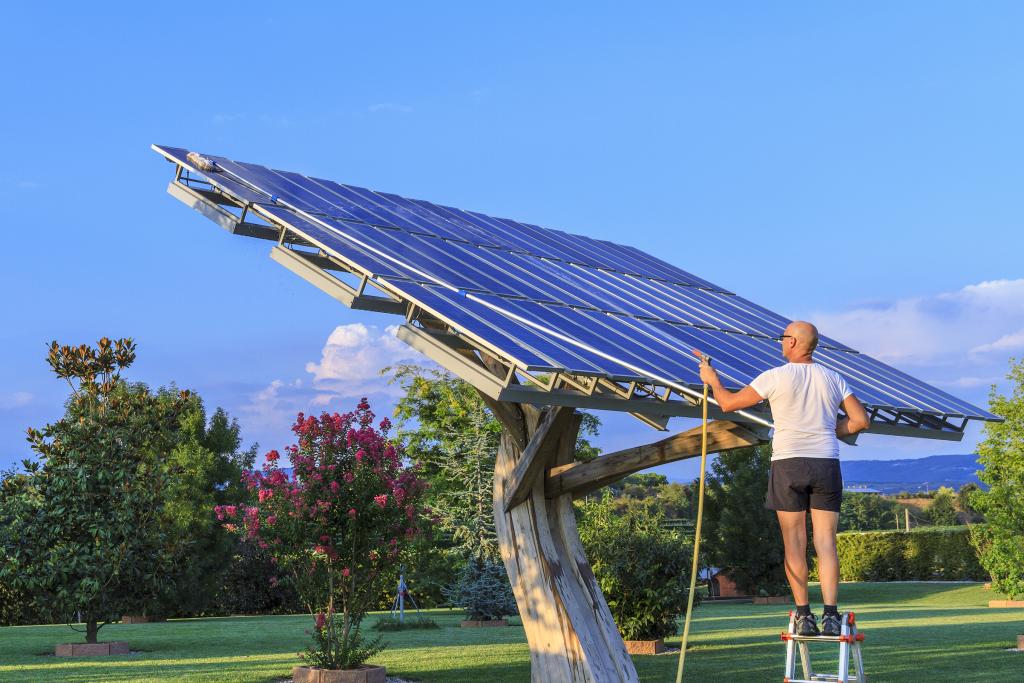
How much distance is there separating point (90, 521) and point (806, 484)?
17.1 meters

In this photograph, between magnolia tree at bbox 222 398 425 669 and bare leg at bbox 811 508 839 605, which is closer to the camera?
bare leg at bbox 811 508 839 605

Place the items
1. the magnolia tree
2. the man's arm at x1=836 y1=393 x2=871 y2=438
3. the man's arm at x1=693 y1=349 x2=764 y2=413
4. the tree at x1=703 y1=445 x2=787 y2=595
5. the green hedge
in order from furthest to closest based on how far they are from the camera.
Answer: the green hedge → the tree at x1=703 y1=445 x2=787 y2=595 → the magnolia tree → the man's arm at x1=836 y1=393 x2=871 y2=438 → the man's arm at x1=693 y1=349 x2=764 y2=413

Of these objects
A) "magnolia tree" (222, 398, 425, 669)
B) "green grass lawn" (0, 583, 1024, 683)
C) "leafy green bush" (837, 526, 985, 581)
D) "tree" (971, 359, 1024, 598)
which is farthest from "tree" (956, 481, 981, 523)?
"magnolia tree" (222, 398, 425, 669)

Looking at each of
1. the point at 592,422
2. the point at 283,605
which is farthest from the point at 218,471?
the point at 592,422

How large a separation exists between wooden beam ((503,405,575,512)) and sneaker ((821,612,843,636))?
5.42 metres

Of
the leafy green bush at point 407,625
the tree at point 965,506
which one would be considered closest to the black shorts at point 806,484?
the leafy green bush at point 407,625

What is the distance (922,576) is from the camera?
46.4 m

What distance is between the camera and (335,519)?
1486 centimetres

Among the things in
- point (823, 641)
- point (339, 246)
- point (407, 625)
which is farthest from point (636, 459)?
point (407, 625)

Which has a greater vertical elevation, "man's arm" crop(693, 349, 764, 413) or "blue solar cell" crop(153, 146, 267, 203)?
"blue solar cell" crop(153, 146, 267, 203)

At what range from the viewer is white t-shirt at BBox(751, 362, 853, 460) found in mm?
7051

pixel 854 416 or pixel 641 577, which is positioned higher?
pixel 854 416

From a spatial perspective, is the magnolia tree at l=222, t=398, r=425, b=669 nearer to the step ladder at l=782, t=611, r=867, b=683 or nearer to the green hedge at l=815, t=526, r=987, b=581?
the step ladder at l=782, t=611, r=867, b=683

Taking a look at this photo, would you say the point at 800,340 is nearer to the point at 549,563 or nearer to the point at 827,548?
→ the point at 827,548
